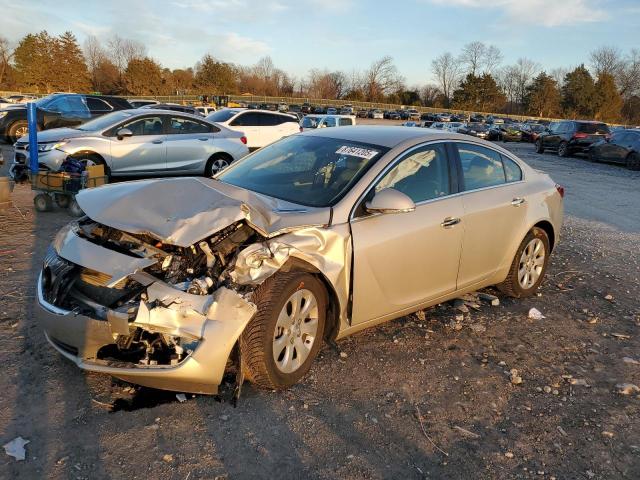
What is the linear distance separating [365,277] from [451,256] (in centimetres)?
102

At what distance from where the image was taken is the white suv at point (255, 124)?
15805mm

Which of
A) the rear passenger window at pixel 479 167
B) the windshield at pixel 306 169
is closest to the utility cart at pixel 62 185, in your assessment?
the windshield at pixel 306 169

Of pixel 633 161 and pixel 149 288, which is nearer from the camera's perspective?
pixel 149 288

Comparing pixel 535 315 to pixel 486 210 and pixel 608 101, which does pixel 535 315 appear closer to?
pixel 486 210

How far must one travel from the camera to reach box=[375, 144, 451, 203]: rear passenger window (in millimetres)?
4211

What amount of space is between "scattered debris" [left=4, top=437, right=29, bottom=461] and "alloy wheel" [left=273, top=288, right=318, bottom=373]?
1446 mm

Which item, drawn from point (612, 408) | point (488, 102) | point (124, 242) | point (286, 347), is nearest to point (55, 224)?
point (124, 242)

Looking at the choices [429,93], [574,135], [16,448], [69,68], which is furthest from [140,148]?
[429,93]

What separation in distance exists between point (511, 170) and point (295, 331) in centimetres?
305

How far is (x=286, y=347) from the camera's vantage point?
139 inches

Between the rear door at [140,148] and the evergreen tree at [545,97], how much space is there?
87287mm

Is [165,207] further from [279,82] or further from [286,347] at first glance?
[279,82]

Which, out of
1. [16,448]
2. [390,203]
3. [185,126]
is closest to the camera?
[16,448]

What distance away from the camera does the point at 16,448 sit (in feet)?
9.30
